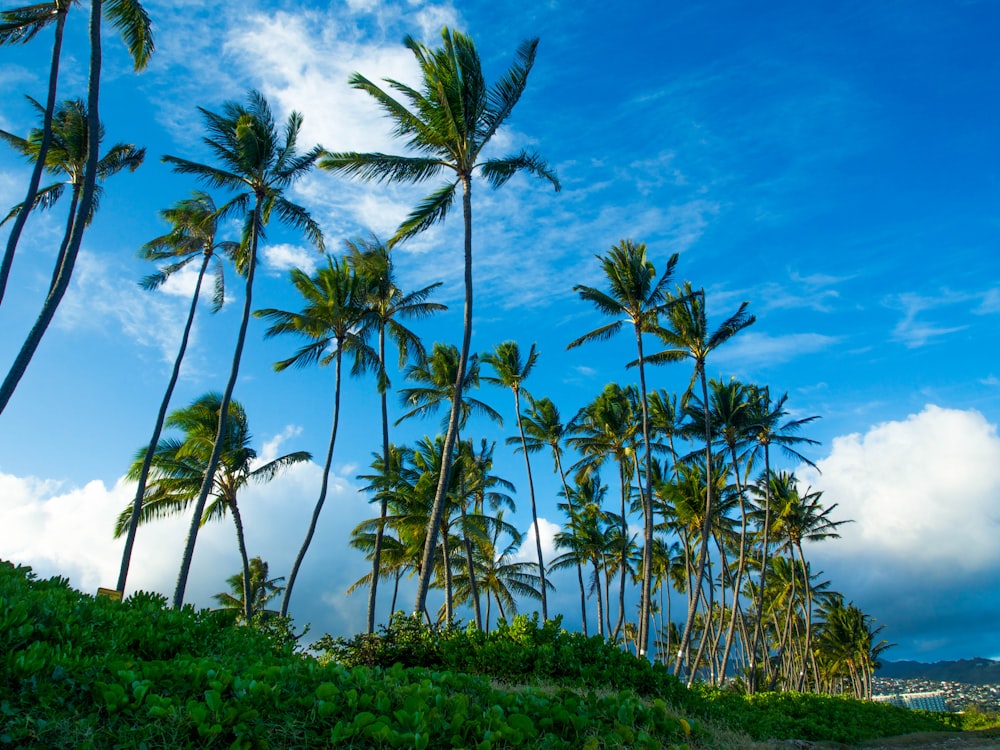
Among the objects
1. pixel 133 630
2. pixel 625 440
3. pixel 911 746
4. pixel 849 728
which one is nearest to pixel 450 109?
pixel 133 630

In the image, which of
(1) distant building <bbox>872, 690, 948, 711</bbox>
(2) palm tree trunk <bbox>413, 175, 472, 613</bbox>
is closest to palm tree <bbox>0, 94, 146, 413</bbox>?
(2) palm tree trunk <bbox>413, 175, 472, 613</bbox>

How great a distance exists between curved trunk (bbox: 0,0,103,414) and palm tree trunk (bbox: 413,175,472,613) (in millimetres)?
7714

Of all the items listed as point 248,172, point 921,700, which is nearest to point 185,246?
point 248,172

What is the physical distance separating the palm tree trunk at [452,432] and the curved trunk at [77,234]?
7.71 m

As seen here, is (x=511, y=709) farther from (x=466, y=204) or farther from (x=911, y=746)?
(x=466, y=204)

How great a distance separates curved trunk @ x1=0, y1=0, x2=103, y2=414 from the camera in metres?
11.4

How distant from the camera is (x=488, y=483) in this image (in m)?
28.6

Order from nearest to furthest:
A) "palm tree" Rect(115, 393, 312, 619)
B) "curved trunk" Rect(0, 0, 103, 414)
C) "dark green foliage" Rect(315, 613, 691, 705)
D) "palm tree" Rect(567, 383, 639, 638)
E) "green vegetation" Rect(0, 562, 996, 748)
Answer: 1. "green vegetation" Rect(0, 562, 996, 748)
2. "dark green foliage" Rect(315, 613, 691, 705)
3. "curved trunk" Rect(0, 0, 103, 414)
4. "palm tree" Rect(115, 393, 312, 619)
5. "palm tree" Rect(567, 383, 639, 638)

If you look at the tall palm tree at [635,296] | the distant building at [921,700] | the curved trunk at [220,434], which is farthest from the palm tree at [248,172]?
the distant building at [921,700]

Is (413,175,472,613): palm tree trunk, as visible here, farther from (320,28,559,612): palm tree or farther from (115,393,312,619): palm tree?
(115,393,312,619): palm tree

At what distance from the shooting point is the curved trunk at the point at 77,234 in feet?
37.5

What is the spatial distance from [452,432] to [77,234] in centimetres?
835

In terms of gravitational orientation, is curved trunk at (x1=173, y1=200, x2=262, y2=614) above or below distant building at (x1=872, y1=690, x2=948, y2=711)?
above

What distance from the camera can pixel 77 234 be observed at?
12.1 m
